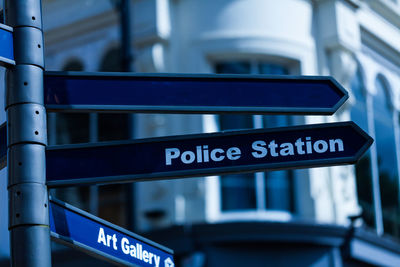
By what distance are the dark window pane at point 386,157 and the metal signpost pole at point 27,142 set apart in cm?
1339

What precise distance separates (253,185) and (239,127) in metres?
0.97

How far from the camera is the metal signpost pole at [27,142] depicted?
364 cm

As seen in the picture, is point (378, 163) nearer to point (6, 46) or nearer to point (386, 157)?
point (386, 157)

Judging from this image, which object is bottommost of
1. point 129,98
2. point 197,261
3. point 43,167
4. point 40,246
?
point 40,246

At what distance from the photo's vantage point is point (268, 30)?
15.1 m

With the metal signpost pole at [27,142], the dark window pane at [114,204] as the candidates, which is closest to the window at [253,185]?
the dark window pane at [114,204]

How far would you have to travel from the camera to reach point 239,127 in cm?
1480

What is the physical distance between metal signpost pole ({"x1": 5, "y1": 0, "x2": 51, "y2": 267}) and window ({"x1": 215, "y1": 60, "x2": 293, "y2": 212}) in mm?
10883

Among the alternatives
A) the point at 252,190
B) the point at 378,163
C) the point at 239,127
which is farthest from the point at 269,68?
the point at 378,163

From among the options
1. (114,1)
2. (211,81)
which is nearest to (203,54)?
(114,1)

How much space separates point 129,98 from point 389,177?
13.6 meters

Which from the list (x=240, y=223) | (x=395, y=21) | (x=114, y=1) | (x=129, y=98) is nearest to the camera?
(x=129, y=98)

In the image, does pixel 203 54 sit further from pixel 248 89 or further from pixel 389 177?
pixel 248 89

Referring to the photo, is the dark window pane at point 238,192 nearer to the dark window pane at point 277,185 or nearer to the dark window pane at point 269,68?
the dark window pane at point 277,185
